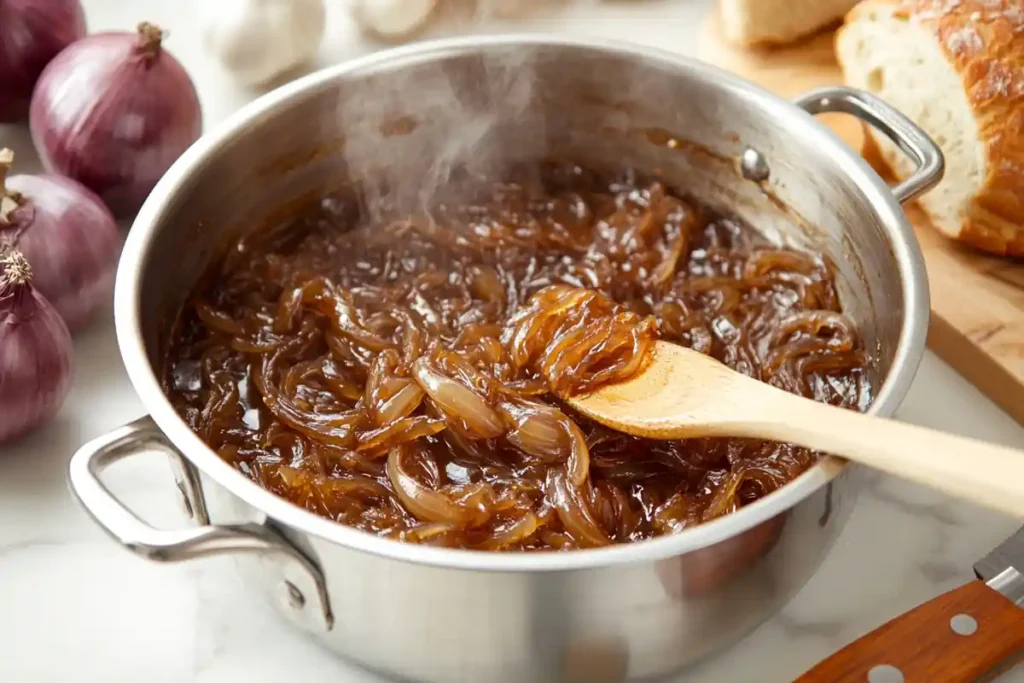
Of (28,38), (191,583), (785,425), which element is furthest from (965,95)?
(28,38)

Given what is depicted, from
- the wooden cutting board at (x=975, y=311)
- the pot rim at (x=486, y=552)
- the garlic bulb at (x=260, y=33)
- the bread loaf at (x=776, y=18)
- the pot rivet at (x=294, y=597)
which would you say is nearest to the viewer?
the pot rim at (x=486, y=552)

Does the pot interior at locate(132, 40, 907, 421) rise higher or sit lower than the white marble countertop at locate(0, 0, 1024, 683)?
higher

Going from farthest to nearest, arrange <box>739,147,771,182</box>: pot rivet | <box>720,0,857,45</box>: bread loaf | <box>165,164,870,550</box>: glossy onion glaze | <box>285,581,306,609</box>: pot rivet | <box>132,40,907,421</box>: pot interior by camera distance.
A: <box>720,0,857,45</box>: bread loaf, <box>739,147,771,182</box>: pot rivet, <box>132,40,907,421</box>: pot interior, <box>165,164,870,550</box>: glossy onion glaze, <box>285,581,306,609</box>: pot rivet

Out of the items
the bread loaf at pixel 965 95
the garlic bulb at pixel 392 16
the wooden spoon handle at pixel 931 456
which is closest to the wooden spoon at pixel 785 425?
the wooden spoon handle at pixel 931 456

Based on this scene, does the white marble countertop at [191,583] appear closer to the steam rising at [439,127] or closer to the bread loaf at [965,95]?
the bread loaf at [965,95]

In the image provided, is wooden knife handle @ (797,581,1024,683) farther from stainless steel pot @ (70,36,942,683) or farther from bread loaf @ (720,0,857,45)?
bread loaf @ (720,0,857,45)

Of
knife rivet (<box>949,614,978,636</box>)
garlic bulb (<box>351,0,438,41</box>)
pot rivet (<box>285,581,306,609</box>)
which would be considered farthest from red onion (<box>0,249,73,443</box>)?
knife rivet (<box>949,614,978,636</box>)

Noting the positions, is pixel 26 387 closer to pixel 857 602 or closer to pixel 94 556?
pixel 94 556
